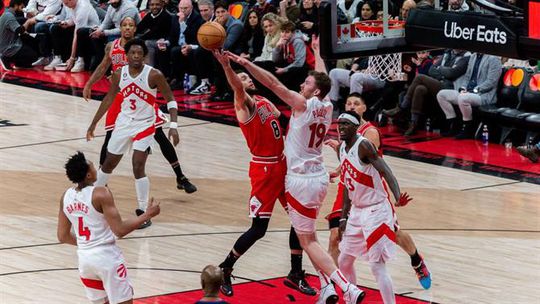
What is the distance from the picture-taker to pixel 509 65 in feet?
52.9

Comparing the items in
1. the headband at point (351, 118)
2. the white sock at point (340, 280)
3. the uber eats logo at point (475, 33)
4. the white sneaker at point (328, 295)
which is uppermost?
the uber eats logo at point (475, 33)

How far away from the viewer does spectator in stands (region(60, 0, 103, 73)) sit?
21.5 meters

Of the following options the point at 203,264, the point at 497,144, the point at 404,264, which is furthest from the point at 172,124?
the point at 497,144

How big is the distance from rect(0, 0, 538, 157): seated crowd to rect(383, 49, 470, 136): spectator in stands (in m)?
0.01

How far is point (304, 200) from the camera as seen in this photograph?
9703 millimetres

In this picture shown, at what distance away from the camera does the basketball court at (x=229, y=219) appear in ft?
33.5

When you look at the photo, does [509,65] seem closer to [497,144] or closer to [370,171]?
[497,144]

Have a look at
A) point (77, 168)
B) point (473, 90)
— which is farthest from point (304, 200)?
point (473, 90)

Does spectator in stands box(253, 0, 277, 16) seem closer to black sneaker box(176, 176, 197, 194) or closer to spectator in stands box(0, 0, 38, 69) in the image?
spectator in stands box(0, 0, 38, 69)

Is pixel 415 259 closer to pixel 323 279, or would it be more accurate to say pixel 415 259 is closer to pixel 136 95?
pixel 323 279

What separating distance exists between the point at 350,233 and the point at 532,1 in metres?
2.38

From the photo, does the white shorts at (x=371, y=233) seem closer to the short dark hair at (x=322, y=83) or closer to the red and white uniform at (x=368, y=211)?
the red and white uniform at (x=368, y=211)

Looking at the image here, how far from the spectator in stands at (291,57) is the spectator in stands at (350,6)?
77cm

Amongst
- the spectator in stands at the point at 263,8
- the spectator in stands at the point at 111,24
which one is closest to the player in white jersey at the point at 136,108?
the spectator in stands at the point at 263,8
